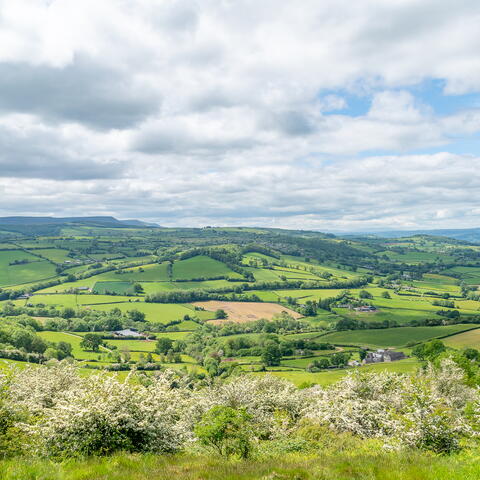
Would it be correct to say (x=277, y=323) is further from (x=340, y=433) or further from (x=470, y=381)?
(x=340, y=433)

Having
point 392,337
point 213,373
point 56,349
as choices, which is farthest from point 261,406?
point 392,337

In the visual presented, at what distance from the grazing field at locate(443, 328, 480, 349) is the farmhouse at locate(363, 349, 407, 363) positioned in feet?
54.0

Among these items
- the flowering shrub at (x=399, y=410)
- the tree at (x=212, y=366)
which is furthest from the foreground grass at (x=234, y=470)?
the tree at (x=212, y=366)

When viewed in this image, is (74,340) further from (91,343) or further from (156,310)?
(156,310)

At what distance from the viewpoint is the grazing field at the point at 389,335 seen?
5340 inches

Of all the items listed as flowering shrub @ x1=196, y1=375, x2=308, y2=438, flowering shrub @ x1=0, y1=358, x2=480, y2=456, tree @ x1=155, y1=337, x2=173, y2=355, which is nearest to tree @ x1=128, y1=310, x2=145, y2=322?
tree @ x1=155, y1=337, x2=173, y2=355

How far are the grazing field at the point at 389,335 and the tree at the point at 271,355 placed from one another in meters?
28.1

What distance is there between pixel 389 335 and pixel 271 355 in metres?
52.8

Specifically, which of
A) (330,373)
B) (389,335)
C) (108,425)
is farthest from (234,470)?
(389,335)

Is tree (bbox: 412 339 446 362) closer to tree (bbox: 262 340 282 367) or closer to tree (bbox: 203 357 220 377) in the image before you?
tree (bbox: 262 340 282 367)

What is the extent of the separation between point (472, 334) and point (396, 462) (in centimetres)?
13607

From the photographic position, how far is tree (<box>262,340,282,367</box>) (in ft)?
400

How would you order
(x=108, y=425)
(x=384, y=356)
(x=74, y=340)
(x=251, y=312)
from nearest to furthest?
(x=108, y=425), (x=384, y=356), (x=74, y=340), (x=251, y=312)

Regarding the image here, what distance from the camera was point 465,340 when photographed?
122m
